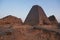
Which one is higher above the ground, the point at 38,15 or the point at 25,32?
the point at 38,15

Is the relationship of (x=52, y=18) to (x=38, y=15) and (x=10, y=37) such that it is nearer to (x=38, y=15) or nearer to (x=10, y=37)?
(x=38, y=15)

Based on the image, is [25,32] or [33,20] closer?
[25,32]

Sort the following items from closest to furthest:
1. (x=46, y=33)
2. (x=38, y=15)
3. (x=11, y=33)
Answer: (x=11, y=33), (x=46, y=33), (x=38, y=15)

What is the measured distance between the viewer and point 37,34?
7.20 m

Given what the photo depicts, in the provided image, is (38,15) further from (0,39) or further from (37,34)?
(0,39)

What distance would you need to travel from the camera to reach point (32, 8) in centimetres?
1421

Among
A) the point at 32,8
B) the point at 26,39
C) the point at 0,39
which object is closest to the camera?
the point at 0,39

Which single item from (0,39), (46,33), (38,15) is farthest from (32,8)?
(0,39)

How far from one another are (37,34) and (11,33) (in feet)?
5.15

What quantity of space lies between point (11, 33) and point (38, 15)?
709cm

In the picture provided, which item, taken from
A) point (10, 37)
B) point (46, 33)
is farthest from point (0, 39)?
point (46, 33)

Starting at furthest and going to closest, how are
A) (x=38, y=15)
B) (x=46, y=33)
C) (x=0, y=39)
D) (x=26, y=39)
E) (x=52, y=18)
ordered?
1. (x=52, y=18)
2. (x=38, y=15)
3. (x=46, y=33)
4. (x=26, y=39)
5. (x=0, y=39)

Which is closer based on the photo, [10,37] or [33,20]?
[10,37]

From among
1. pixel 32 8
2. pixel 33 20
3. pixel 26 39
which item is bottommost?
pixel 26 39
